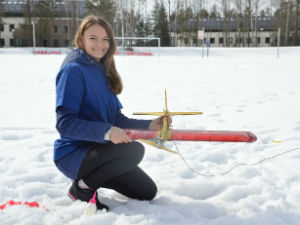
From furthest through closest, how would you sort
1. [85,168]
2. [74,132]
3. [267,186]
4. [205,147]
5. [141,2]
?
[141,2], [205,147], [267,186], [85,168], [74,132]

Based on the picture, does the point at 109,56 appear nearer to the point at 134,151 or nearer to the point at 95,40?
the point at 95,40

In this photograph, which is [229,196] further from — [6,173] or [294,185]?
[6,173]

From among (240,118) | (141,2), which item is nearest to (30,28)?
(141,2)

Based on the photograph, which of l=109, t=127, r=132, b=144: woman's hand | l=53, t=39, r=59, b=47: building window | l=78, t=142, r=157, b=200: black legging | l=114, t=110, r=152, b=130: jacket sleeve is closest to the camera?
l=109, t=127, r=132, b=144: woman's hand

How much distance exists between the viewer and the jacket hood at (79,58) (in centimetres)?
195

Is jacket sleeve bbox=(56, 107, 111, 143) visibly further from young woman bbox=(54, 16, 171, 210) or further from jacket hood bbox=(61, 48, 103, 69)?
jacket hood bbox=(61, 48, 103, 69)

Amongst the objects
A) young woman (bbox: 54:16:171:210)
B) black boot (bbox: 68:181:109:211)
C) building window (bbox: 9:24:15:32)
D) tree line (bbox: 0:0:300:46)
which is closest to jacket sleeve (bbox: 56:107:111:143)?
young woman (bbox: 54:16:171:210)

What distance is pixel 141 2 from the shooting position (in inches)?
1829

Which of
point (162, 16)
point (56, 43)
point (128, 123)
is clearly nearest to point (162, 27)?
point (162, 16)

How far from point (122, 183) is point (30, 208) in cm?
61

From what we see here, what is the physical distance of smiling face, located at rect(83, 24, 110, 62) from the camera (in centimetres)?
205

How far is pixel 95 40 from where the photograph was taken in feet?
6.78

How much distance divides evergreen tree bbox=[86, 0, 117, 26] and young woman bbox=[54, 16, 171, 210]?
124 feet

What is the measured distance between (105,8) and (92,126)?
3932cm
